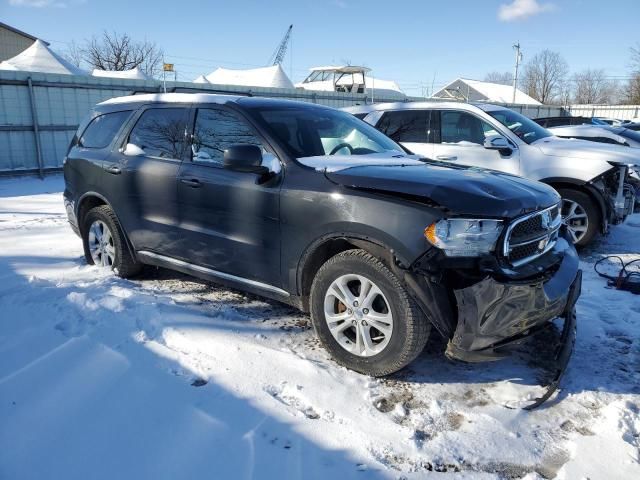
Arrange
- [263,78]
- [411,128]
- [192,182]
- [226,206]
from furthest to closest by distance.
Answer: [263,78], [411,128], [192,182], [226,206]

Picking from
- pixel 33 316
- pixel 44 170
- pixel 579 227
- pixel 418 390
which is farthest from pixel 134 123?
pixel 44 170

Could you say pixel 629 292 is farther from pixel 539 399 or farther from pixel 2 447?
pixel 2 447

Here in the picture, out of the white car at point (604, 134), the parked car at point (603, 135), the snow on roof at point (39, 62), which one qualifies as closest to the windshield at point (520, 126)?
the parked car at point (603, 135)

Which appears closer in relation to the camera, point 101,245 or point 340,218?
point 340,218

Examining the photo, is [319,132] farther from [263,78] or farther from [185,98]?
[263,78]

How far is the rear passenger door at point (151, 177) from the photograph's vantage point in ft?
13.6

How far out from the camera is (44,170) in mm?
12492

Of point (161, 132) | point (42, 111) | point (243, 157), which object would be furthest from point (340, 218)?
point (42, 111)

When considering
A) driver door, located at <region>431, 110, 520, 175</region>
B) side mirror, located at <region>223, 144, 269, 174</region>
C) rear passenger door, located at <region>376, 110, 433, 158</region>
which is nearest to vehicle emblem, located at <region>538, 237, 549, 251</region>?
side mirror, located at <region>223, 144, 269, 174</region>

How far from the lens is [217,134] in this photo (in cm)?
398

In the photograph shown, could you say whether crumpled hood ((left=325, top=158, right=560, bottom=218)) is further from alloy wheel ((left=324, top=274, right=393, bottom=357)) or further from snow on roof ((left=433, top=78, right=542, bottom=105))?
snow on roof ((left=433, top=78, right=542, bottom=105))

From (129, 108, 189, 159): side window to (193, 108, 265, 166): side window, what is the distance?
170 millimetres

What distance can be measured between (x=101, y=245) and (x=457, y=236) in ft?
11.9

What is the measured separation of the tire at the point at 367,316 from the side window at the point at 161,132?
5.91 ft
